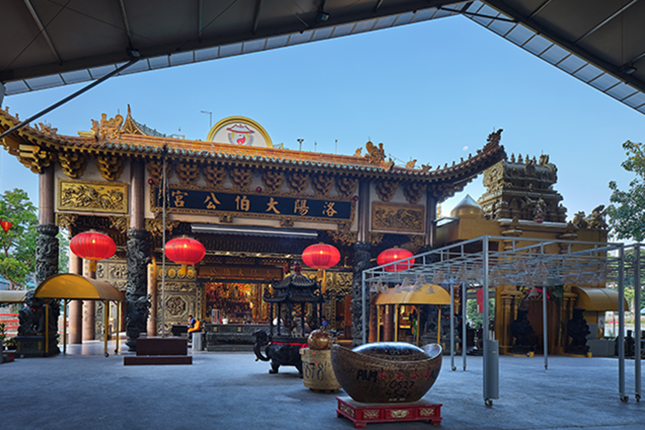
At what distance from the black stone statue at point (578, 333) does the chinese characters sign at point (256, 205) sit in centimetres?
837

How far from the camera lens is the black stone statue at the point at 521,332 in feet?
53.2

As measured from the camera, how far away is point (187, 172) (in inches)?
585

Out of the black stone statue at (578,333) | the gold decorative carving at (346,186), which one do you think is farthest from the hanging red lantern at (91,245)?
the black stone statue at (578,333)

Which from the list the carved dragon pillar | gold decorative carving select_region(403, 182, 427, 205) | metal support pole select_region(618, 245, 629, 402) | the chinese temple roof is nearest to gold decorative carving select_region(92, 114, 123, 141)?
the chinese temple roof

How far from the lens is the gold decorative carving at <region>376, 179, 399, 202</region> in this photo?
52.7 ft

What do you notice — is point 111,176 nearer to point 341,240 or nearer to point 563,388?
point 341,240

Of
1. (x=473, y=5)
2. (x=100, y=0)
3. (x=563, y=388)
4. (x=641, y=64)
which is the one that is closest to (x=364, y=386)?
(x=563, y=388)

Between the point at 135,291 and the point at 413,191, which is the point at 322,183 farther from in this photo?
the point at 135,291

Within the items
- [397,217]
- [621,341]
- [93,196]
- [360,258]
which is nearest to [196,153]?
[93,196]

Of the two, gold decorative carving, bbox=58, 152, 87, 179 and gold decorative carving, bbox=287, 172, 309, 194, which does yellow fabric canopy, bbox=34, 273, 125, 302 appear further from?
gold decorative carving, bbox=287, 172, 309, 194

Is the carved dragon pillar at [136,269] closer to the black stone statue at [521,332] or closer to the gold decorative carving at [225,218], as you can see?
the gold decorative carving at [225,218]

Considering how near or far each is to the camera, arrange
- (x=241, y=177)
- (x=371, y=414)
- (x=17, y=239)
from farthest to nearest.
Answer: (x=17, y=239)
(x=241, y=177)
(x=371, y=414)

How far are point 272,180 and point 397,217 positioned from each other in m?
4.28

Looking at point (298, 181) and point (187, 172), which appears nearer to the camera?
point (187, 172)
